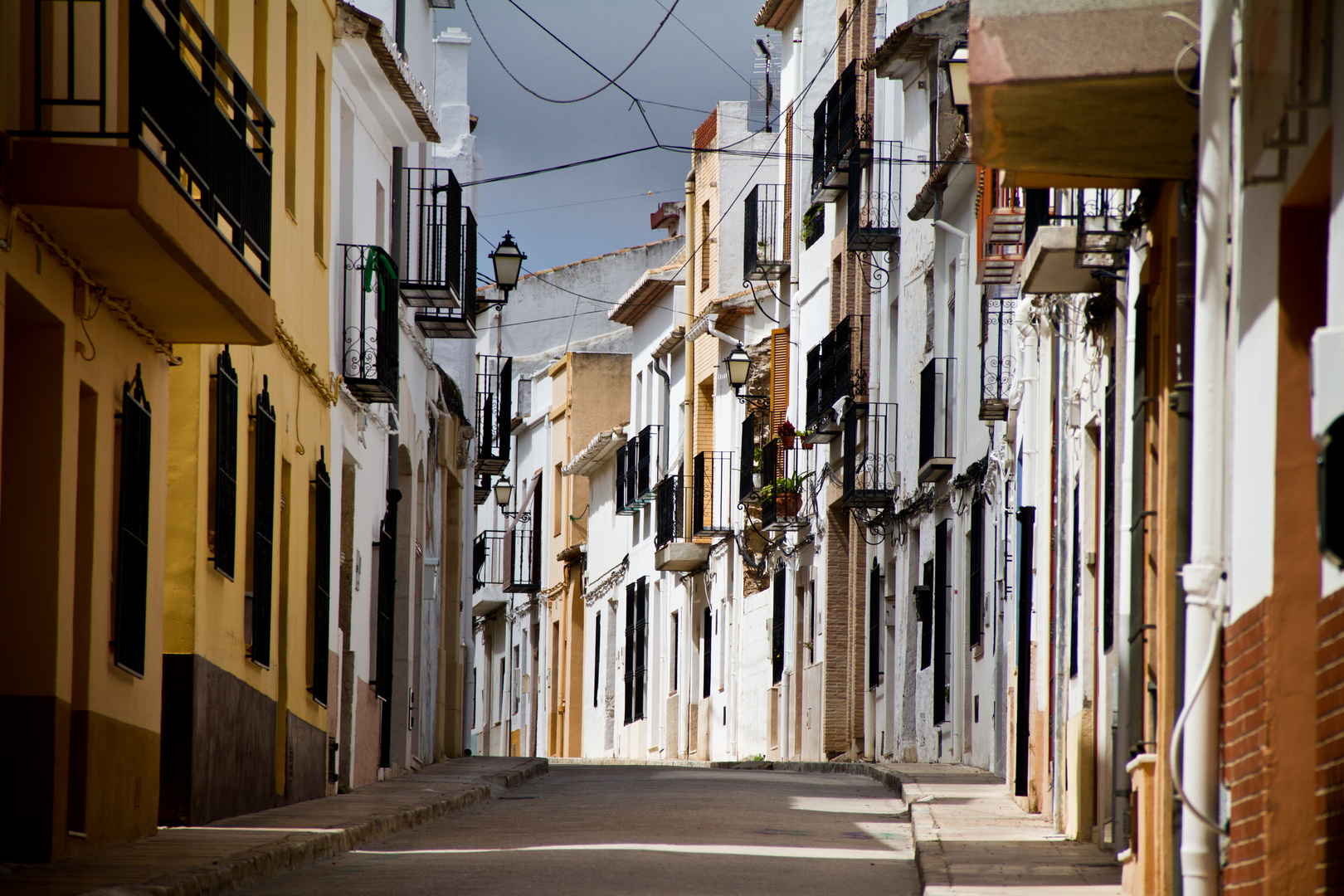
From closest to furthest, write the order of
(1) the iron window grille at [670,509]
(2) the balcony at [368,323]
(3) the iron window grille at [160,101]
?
(3) the iron window grille at [160,101] → (2) the balcony at [368,323] → (1) the iron window grille at [670,509]

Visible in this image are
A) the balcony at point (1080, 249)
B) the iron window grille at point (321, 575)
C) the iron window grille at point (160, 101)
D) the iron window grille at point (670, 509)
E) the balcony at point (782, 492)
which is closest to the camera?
the iron window grille at point (160, 101)

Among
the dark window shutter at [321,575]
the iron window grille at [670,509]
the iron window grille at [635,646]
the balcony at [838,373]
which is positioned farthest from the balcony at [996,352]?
the iron window grille at [635,646]

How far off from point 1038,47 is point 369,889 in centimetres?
518

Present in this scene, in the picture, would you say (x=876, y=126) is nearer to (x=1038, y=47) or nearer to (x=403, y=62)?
(x=403, y=62)

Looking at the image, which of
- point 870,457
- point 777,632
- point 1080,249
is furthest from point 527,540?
point 1080,249

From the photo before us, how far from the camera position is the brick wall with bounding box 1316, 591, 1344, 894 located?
5219mm

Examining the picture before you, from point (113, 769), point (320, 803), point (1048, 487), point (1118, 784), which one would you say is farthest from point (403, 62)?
point (1118, 784)

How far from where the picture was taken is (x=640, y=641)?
136ft

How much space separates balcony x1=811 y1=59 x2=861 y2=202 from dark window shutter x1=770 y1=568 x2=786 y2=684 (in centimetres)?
654

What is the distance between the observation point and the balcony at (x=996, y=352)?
1870 cm

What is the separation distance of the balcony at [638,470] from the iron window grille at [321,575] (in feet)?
73.9

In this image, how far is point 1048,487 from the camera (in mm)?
13375

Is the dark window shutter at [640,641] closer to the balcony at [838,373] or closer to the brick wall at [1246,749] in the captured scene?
the balcony at [838,373]

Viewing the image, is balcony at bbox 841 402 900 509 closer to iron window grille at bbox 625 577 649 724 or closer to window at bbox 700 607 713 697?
window at bbox 700 607 713 697
